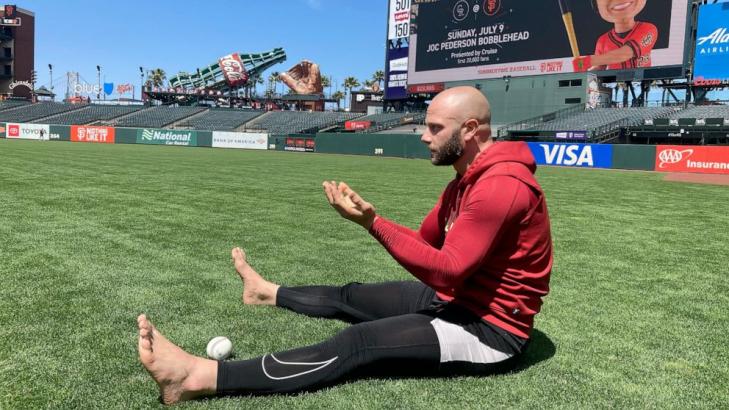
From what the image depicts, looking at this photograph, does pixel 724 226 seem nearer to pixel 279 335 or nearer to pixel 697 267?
pixel 697 267

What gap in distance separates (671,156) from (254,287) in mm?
28035

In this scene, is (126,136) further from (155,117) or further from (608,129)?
(608,129)

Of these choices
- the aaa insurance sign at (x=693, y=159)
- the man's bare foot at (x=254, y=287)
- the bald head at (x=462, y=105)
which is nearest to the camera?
the bald head at (x=462, y=105)

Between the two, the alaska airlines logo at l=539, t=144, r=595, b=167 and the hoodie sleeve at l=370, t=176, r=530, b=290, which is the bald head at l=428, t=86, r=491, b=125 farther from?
the alaska airlines logo at l=539, t=144, r=595, b=167

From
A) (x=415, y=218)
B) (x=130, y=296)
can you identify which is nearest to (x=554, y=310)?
(x=130, y=296)

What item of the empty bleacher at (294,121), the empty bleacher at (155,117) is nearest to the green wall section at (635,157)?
the empty bleacher at (294,121)

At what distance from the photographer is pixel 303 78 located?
9012cm

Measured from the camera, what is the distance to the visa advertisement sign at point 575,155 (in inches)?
1147

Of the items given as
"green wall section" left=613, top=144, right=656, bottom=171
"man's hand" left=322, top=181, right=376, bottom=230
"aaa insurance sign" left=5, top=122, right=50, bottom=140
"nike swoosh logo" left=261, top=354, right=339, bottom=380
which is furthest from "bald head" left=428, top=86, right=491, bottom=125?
"aaa insurance sign" left=5, top=122, right=50, bottom=140

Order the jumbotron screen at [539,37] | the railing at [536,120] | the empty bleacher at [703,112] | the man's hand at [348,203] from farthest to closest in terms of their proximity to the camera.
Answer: the railing at [536,120] < the jumbotron screen at [539,37] < the empty bleacher at [703,112] < the man's hand at [348,203]

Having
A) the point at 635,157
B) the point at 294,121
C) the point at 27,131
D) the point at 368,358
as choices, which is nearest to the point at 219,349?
the point at 368,358

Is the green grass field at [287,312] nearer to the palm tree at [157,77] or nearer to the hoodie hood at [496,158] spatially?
the hoodie hood at [496,158]

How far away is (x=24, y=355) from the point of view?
297 cm

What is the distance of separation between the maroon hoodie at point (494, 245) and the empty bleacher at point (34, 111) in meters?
75.3
